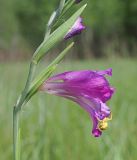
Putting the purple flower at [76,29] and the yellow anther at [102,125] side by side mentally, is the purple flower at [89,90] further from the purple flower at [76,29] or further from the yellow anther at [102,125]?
the purple flower at [76,29]

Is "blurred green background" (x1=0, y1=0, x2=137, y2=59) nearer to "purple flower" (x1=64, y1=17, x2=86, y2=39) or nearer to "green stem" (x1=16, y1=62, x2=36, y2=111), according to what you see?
"purple flower" (x1=64, y1=17, x2=86, y2=39)

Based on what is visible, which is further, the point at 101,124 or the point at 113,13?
the point at 113,13

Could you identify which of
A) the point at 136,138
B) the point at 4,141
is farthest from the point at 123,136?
the point at 4,141

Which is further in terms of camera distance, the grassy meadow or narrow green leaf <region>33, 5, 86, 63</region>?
the grassy meadow

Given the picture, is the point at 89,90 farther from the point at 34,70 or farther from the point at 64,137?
the point at 64,137

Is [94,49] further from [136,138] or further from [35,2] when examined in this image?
[136,138]

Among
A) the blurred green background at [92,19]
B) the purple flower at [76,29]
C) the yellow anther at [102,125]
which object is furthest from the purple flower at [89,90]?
the blurred green background at [92,19]

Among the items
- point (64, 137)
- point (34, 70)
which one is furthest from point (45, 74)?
point (64, 137)

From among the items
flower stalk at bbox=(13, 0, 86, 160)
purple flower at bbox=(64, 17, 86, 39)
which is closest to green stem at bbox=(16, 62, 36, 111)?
flower stalk at bbox=(13, 0, 86, 160)
